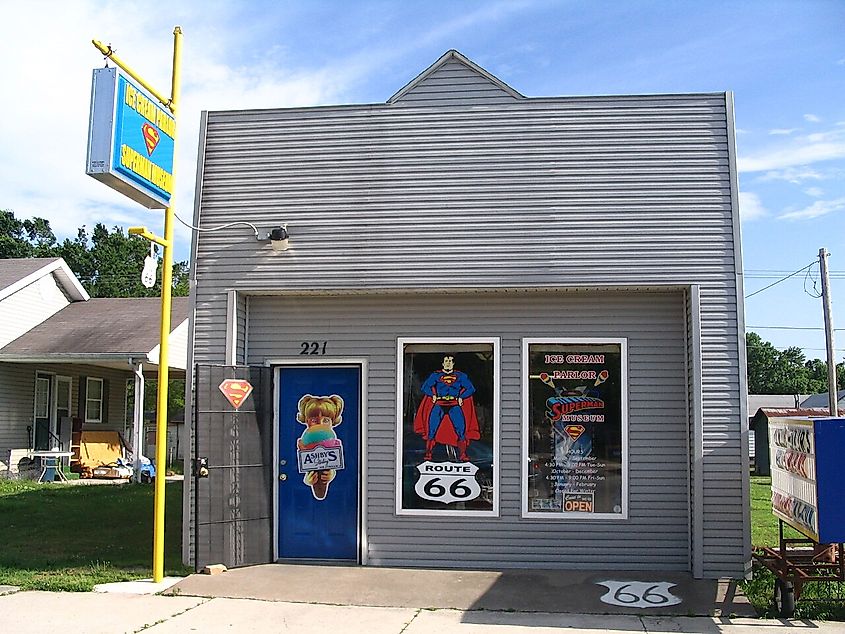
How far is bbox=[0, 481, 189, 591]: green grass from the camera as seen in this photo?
912 cm

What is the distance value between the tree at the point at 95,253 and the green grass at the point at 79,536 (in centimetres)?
3689

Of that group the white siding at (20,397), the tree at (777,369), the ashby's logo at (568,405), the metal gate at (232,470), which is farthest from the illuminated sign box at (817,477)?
the tree at (777,369)

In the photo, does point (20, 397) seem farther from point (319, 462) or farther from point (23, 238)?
point (23, 238)

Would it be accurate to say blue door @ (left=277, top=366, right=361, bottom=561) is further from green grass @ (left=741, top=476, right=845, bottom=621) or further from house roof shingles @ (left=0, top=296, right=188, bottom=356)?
house roof shingles @ (left=0, top=296, right=188, bottom=356)

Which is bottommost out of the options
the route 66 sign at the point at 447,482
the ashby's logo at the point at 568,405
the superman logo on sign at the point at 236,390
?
the route 66 sign at the point at 447,482

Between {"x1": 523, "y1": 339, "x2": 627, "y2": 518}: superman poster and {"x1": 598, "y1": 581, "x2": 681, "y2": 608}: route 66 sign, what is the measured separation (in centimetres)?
90

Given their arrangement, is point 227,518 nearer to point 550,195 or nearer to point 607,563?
point 607,563

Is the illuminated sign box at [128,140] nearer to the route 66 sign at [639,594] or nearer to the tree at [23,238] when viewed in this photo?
the route 66 sign at [639,594]

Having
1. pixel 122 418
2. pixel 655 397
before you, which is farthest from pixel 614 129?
pixel 122 418

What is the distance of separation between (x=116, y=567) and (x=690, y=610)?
5893 millimetres

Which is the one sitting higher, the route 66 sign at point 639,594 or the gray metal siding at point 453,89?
the gray metal siding at point 453,89

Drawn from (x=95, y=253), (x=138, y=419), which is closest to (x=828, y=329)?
(x=138, y=419)

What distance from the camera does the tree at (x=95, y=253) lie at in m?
53.6

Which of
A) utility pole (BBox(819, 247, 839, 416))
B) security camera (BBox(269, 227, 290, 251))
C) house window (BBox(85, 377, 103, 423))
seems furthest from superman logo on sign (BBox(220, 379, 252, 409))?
house window (BBox(85, 377, 103, 423))
